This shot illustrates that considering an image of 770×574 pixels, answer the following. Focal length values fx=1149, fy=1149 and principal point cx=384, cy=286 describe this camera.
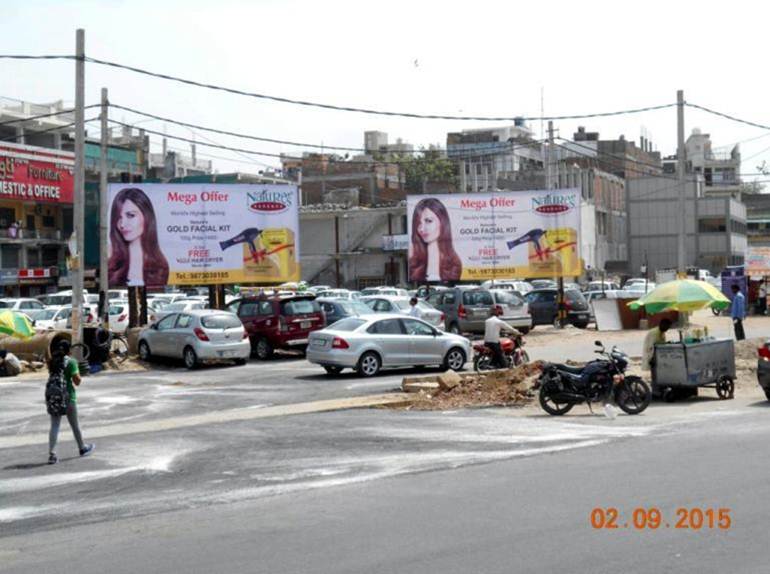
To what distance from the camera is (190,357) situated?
99.2ft

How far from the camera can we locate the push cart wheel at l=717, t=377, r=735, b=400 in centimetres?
2084

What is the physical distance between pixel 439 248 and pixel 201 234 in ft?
34.9

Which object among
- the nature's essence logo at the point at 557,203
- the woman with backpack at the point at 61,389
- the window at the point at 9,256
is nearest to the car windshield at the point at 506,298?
the nature's essence logo at the point at 557,203

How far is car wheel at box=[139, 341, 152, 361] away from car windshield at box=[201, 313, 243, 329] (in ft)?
8.39

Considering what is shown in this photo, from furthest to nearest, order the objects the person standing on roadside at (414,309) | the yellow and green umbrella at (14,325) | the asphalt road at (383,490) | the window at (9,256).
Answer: the window at (9,256)
the person standing on roadside at (414,309)
the yellow and green umbrella at (14,325)
the asphalt road at (383,490)

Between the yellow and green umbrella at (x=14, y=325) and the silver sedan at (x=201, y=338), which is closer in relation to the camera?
the yellow and green umbrella at (x=14, y=325)

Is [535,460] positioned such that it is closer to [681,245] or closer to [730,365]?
[730,365]

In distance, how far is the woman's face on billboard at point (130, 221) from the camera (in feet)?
122

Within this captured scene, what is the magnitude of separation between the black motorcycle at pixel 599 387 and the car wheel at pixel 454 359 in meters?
8.67

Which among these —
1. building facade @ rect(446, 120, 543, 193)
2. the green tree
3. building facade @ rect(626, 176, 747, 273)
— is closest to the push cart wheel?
building facade @ rect(446, 120, 543, 193)

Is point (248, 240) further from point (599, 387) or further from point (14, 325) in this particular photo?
point (599, 387)

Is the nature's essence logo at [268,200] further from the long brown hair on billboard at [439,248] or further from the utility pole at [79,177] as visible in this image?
the utility pole at [79,177]

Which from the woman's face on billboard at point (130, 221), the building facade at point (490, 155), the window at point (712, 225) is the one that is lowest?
the woman's face on billboard at point (130, 221)

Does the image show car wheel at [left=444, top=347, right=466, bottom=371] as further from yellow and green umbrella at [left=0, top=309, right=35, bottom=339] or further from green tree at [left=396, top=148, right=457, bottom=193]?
green tree at [left=396, top=148, right=457, bottom=193]
